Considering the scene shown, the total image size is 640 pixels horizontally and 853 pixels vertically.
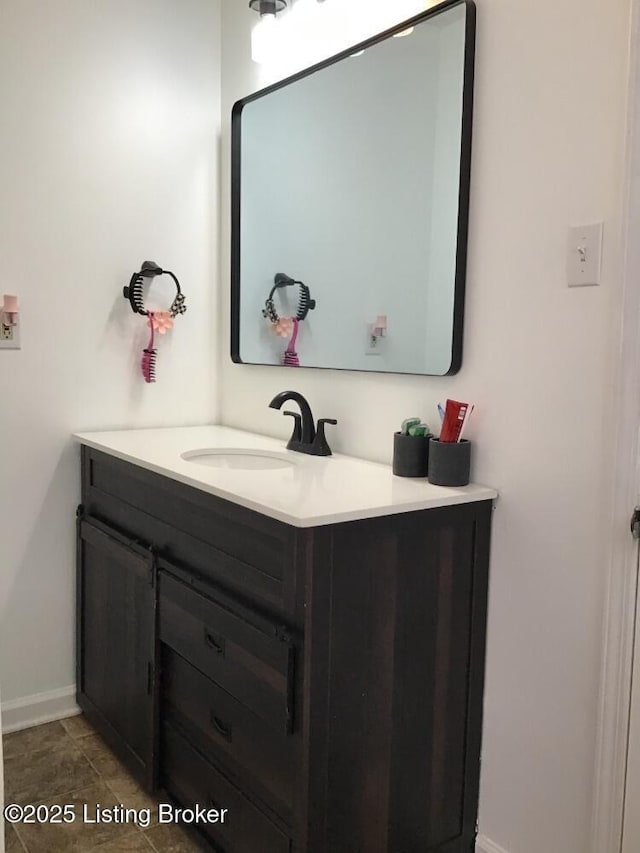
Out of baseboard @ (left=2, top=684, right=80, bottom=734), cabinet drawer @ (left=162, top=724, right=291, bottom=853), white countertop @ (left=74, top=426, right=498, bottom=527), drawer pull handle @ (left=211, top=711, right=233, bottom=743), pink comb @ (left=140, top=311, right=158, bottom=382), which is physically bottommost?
baseboard @ (left=2, top=684, right=80, bottom=734)

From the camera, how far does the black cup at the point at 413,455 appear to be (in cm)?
163

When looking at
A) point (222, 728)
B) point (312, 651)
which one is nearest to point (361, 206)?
point (312, 651)

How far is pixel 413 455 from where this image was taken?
1.63 meters

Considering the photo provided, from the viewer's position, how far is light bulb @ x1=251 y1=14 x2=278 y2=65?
2.10 meters

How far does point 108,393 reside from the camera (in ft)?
7.47

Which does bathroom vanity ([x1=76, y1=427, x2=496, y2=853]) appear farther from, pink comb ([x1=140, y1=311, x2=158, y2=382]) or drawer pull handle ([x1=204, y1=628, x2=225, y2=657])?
pink comb ([x1=140, y1=311, x2=158, y2=382])

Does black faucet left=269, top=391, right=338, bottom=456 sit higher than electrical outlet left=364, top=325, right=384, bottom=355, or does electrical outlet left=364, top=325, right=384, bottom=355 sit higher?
electrical outlet left=364, top=325, right=384, bottom=355

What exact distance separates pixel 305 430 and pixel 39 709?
116 cm

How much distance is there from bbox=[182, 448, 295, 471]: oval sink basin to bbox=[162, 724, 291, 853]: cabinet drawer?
66 centimetres

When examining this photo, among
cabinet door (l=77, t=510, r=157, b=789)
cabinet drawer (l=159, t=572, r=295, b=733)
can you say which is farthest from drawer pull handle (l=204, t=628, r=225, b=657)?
cabinet door (l=77, t=510, r=157, b=789)

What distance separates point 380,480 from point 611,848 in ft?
2.62

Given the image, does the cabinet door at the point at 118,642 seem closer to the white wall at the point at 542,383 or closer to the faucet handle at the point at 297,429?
the faucet handle at the point at 297,429

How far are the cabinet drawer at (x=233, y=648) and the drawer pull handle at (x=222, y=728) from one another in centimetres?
9

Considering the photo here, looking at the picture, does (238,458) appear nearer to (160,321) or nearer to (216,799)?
(160,321)
